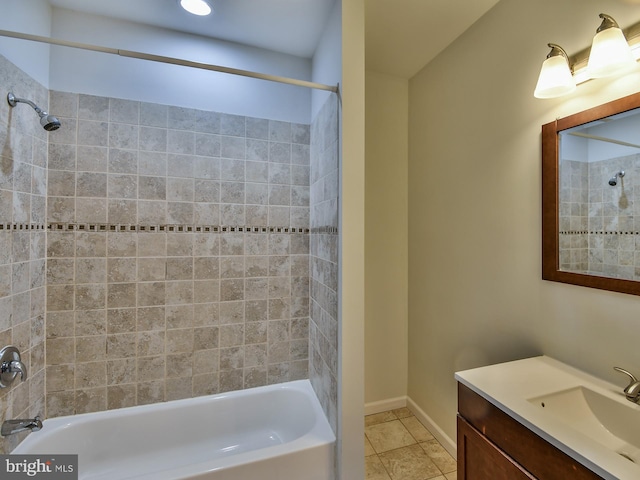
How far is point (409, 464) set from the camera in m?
1.75

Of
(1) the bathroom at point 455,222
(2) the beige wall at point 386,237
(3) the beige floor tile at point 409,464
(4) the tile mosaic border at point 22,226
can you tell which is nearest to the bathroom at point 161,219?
(4) the tile mosaic border at point 22,226

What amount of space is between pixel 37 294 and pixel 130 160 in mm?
867

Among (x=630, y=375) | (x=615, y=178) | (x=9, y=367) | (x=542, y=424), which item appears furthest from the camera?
(x=9, y=367)

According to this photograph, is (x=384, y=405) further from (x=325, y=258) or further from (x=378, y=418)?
(x=325, y=258)

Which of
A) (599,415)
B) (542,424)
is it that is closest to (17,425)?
(542,424)

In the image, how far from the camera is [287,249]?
6.48 ft

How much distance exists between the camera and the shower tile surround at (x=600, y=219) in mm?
1052

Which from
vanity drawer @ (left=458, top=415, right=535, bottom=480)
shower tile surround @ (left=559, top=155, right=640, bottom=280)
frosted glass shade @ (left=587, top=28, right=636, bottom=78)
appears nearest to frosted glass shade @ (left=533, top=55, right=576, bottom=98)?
frosted glass shade @ (left=587, top=28, right=636, bottom=78)

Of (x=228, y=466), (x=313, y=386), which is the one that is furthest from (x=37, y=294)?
(x=313, y=386)

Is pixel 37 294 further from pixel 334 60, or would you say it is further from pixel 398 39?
pixel 398 39

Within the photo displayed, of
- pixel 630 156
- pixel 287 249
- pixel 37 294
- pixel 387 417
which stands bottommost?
pixel 387 417

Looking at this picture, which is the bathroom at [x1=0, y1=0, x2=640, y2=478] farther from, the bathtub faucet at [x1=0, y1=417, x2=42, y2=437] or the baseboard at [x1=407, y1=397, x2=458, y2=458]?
the bathtub faucet at [x1=0, y1=417, x2=42, y2=437]

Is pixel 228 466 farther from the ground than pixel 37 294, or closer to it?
closer to it

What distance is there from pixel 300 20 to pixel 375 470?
108 inches
